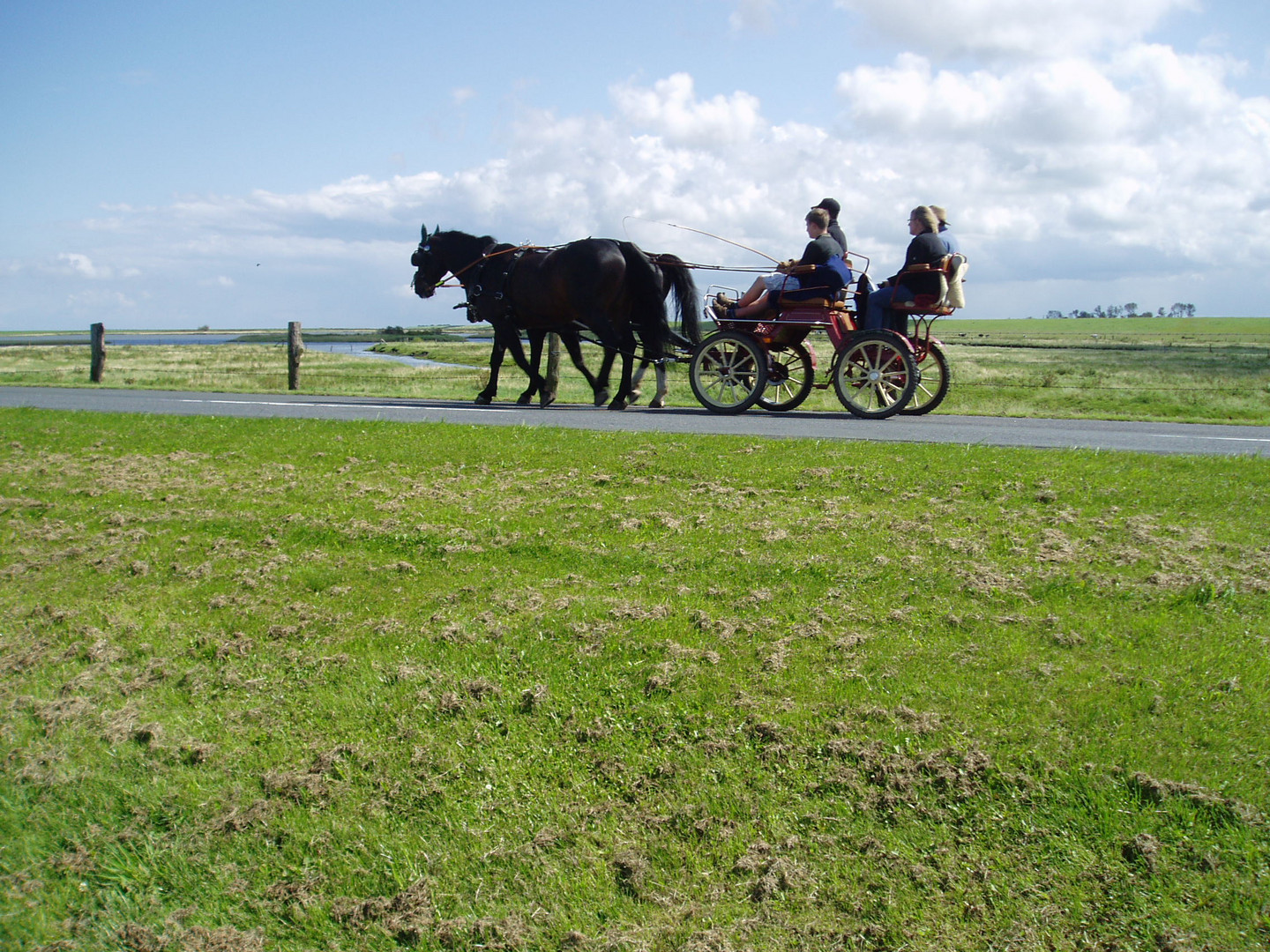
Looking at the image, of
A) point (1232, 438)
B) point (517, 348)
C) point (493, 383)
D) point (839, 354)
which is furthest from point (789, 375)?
point (1232, 438)

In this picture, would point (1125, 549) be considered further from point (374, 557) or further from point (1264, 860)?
point (374, 557)

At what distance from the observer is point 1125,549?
5.60 metres

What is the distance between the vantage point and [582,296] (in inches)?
555

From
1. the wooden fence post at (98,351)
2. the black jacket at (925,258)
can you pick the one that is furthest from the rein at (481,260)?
the wooden fence post at (98,351)

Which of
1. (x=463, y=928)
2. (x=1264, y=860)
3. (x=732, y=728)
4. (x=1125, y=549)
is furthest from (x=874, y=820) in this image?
(x=1125, y=549)

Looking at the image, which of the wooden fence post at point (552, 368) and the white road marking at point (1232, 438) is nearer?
the white road marking at point (1232, 438)

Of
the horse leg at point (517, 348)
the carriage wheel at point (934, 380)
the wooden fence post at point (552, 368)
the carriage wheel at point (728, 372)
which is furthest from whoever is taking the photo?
the wooden fence post at point (552, 368)

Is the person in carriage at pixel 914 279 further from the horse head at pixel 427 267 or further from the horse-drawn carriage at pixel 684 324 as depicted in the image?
the horse head at pixel 427 267

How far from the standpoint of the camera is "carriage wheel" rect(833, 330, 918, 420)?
12023 mm

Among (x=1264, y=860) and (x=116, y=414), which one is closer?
(x=1264, y=860)

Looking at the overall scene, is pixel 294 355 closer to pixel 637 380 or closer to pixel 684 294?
pixel 637 380

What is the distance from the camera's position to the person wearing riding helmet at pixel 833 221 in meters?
12.4

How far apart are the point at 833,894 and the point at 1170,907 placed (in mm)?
1059

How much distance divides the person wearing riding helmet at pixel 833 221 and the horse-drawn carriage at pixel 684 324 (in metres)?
0.57
